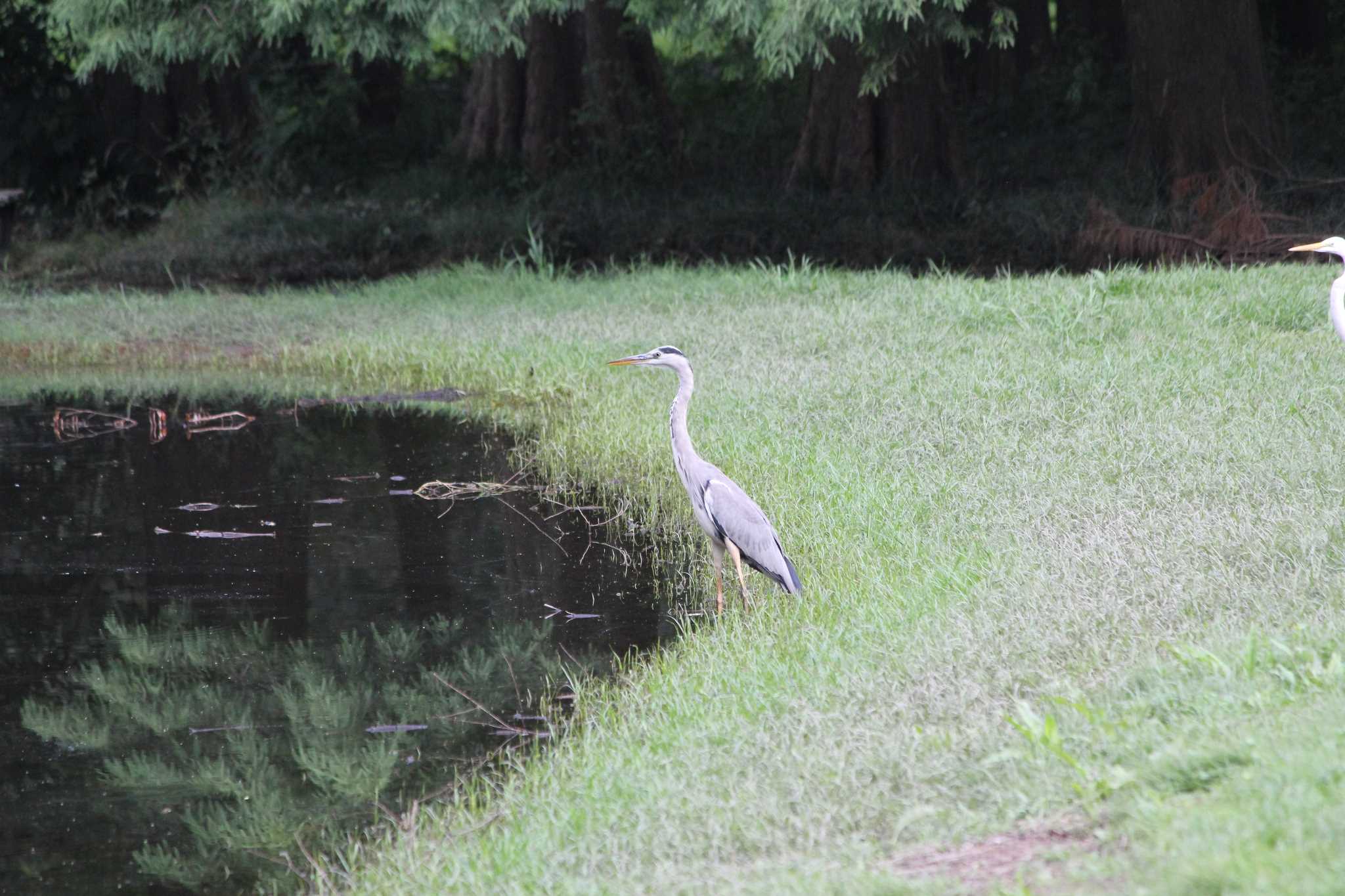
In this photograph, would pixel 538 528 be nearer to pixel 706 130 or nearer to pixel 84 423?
pixel 84 423

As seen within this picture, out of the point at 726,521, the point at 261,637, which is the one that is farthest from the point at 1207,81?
the point at 261,637

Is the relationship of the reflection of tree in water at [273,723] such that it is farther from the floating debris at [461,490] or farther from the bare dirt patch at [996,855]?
the floating debris at [461,490]

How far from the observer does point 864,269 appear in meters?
14.4

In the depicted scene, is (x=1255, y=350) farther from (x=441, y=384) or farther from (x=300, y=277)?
(x=300, y=277)

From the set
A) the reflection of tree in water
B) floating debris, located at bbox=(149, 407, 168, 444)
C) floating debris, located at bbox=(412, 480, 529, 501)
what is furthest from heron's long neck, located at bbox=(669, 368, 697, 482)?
floating debris, located at bbox=(149, 407, 168, 444)

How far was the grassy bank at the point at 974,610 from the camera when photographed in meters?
3.21

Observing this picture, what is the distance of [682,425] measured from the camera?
633 cm

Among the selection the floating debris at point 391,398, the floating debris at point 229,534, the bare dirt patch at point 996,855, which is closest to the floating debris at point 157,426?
the floating debris at point 391,398

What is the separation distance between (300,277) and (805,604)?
12141 millimetres

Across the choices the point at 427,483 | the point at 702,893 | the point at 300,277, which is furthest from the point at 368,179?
the point at 702,893

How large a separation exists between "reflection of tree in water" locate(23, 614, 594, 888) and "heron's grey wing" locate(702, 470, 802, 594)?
2.76 feet

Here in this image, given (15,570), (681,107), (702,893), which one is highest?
(681,107)

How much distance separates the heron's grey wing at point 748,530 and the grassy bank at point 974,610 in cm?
15

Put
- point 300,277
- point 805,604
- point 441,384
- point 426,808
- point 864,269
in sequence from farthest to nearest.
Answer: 1. point 300,277
2. point 864,269
3. point 441,384
4. point 805,604
5. point 426,808
